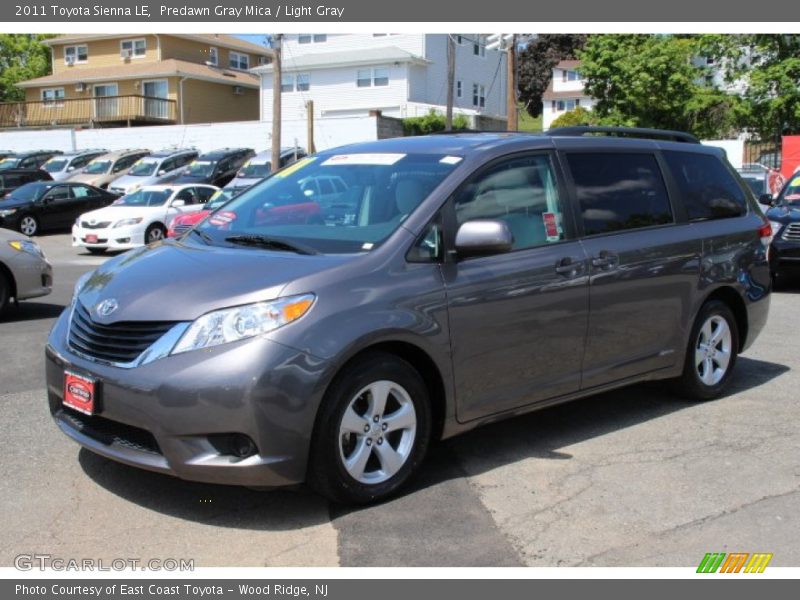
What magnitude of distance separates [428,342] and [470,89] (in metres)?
44.4

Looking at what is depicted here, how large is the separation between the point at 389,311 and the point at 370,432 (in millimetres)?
603

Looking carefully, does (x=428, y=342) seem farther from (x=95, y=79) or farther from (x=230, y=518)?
(x=95, y=79)

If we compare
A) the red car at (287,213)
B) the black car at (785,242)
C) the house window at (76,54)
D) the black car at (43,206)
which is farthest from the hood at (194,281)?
the house window at (76,54)

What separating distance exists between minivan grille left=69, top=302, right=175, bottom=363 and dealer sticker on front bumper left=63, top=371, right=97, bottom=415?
12cm

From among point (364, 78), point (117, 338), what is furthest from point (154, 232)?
point (364, 78)

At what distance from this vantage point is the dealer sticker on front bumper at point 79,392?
3975 mm

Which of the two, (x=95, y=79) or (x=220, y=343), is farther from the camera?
(x=95, y=79)

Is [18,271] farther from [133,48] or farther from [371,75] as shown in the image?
[133,48]

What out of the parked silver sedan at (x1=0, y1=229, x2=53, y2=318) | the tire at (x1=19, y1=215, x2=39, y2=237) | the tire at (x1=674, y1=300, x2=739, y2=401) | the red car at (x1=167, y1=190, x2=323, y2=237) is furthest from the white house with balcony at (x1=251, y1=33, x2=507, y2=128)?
the red car at (x1=167, y1=190, x2=323, y2=237)

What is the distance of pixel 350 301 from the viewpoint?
4012 millimetres

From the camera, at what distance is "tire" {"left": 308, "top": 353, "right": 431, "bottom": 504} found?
12.9ft

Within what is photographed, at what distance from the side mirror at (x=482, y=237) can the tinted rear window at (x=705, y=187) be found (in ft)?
7.11

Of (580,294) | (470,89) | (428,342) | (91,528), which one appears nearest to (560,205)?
(580,294)

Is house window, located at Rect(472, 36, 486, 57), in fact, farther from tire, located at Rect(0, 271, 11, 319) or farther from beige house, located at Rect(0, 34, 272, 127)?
tire, located at Rect(0, 271, 11, 319)
